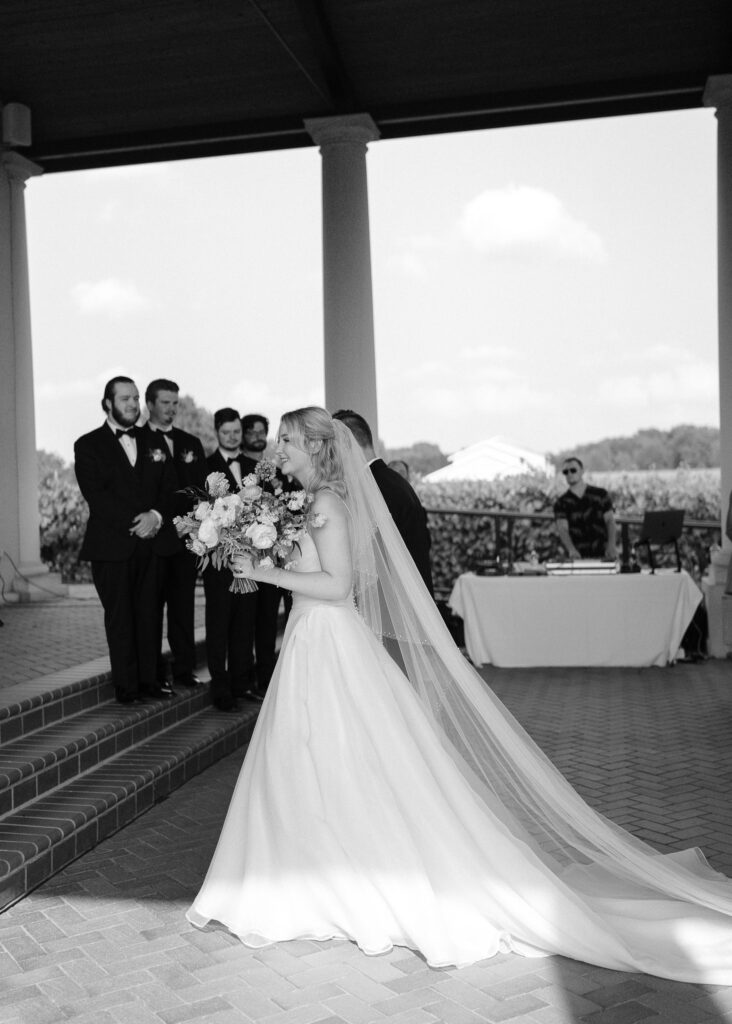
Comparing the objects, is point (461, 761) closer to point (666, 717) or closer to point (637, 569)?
point (666, 717)

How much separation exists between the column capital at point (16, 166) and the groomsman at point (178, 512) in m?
6.46

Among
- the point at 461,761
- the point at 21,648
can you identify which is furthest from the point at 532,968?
the point at 21,648

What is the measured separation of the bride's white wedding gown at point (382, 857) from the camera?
3.28 meters

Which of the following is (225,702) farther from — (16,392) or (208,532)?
(16,392)

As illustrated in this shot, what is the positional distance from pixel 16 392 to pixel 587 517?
629 centimetres

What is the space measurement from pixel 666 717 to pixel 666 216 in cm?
3077

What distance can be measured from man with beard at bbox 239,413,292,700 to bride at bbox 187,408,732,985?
2.79m

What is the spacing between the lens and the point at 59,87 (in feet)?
35.1

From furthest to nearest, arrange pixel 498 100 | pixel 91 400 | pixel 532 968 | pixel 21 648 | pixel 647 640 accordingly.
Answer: pixel 91 400, pixel 498 100, pixel 647 640, pixel 21 648, pixel 532 968

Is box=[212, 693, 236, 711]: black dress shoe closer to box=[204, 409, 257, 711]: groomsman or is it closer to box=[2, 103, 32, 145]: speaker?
box=[204, 409, 257, 711]: groomsman

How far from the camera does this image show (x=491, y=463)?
66.2 feet

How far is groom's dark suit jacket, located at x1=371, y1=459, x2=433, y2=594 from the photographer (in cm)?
532

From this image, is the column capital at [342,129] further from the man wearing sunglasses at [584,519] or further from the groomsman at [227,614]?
the groomsman at [227,614]

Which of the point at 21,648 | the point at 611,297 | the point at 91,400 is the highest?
the point at 611,297
